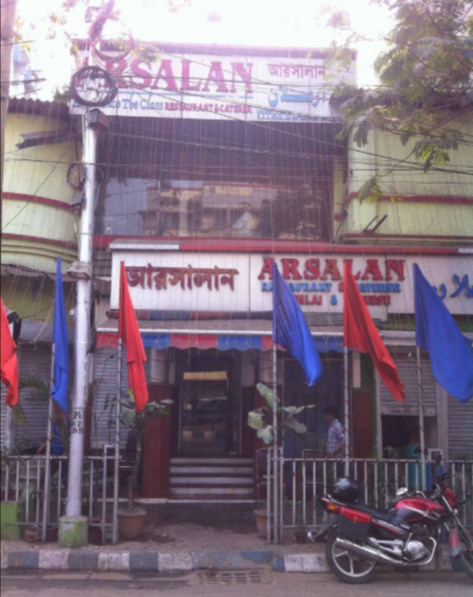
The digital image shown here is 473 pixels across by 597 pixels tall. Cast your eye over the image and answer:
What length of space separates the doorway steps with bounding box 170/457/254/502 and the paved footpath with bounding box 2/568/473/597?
407 cm

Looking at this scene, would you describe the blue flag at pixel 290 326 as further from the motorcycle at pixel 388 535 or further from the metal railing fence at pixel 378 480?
the motorcycle at pixel 388 535

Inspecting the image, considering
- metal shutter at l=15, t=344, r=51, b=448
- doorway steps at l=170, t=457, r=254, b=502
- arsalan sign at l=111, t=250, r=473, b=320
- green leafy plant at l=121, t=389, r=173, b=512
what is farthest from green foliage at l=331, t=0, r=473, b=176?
metal shutter at l=15, t=344, r=51, b=448

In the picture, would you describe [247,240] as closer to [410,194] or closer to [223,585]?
[410,194]

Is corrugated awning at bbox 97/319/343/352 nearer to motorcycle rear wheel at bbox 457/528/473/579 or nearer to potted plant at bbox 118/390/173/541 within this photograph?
potted plant at bbox 118/390/173/541

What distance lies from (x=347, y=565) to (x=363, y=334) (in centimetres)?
288

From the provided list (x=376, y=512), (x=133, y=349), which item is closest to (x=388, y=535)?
(x=376, y=512)

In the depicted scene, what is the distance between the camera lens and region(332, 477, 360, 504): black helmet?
24.0 ft

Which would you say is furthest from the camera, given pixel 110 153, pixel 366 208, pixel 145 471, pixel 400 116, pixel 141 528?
pixel 110 153

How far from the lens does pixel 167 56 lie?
499 inches

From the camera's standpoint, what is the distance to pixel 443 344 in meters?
8.12

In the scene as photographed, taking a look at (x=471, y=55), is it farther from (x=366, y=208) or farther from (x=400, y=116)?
(x=366, y=208)

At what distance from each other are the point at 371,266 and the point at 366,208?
1311 millimetres

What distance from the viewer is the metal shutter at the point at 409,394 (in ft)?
37.7

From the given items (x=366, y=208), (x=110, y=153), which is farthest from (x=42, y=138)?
(x=366, y=208)
